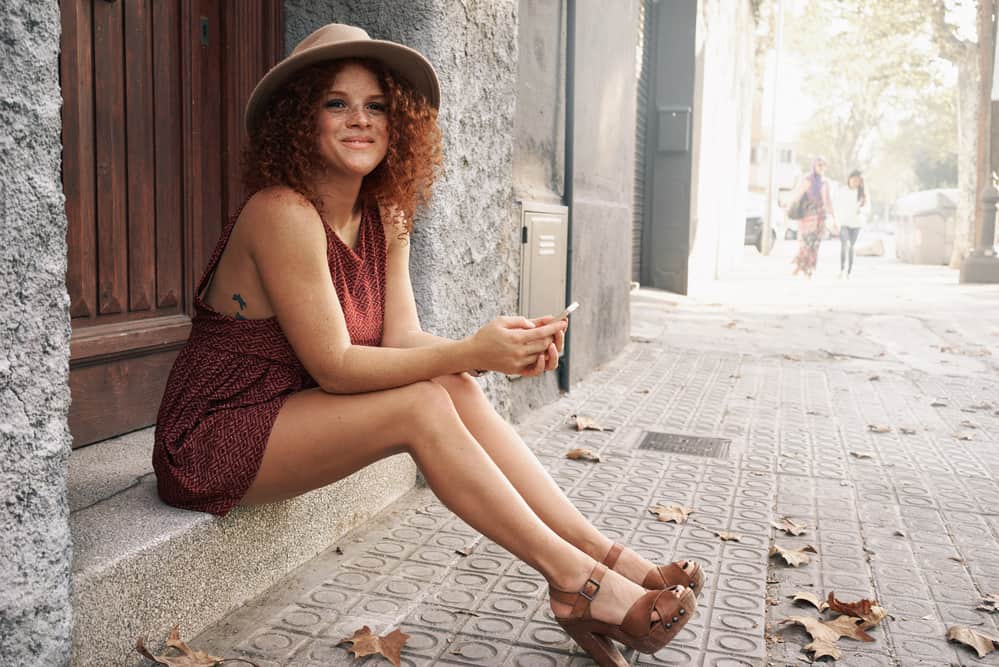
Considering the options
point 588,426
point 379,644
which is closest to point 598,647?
point 379,644

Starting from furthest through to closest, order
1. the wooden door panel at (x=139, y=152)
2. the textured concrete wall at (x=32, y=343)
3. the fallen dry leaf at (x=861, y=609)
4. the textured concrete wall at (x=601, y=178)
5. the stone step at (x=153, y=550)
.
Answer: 1. the textured concrete wall at (x=601, y=178)
2. the wooden door panel at (x=139, y=152)
3. the fallen dry leaf at (x=861, y=609)
4. the stone step at (x=153, y=550)
5. the textured concrete wall at (x=32, y=343)

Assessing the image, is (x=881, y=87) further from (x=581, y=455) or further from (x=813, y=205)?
(x=581, y=455)

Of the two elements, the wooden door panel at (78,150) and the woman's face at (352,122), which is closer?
the woman's face at (352,122)

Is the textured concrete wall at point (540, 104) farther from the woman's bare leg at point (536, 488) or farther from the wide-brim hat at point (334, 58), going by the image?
the woman's bare leg at point (536, 488)

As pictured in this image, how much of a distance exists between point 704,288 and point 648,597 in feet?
39.9

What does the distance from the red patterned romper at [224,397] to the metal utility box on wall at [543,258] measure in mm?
2469

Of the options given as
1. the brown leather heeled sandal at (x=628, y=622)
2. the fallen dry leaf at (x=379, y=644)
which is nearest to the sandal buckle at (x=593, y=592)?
the brown leather heeled sandal at (x=628, y=622)

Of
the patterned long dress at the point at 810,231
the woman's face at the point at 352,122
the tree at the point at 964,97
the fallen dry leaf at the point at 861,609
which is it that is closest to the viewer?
the woman's face at the point at 352,122

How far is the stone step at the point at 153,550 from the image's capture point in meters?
2.20

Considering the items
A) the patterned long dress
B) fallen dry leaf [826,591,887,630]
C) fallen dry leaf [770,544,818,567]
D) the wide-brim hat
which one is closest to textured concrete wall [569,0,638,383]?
fallen dry leaf [770,544,818,567]

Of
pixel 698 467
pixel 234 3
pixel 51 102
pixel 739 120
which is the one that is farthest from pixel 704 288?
pixel 51 102

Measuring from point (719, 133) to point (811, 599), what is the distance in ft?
42.8

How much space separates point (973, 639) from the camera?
2643mm

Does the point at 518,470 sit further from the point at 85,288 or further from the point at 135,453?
the point at 85,288
